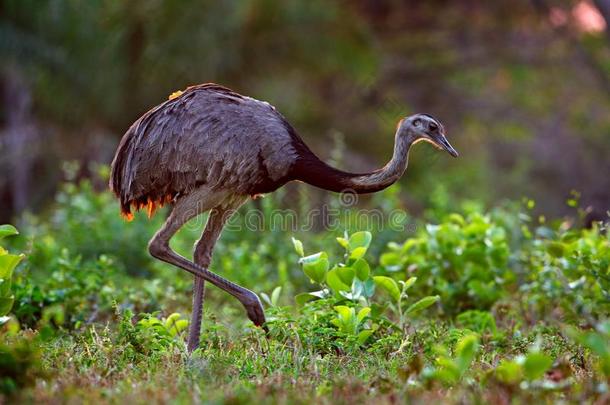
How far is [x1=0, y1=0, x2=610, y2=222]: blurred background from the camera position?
43.4 ft

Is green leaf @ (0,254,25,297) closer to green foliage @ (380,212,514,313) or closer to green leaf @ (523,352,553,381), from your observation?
green leaf @ (523,352,553,381)

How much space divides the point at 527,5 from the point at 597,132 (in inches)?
107

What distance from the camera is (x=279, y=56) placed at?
14734 mm

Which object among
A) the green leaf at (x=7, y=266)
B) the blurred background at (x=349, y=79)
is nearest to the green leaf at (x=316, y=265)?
the green leaf at (x=7, y=266)

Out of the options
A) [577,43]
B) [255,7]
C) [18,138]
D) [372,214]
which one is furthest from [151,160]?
[577,43]

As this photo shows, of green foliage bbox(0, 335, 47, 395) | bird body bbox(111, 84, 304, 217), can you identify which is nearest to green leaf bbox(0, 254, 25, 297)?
green foliage bbox(0, 335, 47, 395)

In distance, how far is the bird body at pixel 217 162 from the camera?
5270mm

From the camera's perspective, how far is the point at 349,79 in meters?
16.4

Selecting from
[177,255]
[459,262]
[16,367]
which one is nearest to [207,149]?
[177,255]

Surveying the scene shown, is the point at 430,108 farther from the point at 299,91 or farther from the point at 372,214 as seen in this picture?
Result: the point at 372,214

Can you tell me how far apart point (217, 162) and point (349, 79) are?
1140 centimetres

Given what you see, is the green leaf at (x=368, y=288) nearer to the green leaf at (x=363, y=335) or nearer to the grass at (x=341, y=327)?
the grass at (x=341, y=327)

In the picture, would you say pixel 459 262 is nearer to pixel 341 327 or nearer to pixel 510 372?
pixel 341 327

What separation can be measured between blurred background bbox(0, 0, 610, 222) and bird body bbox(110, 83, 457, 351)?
5733 millimetres
